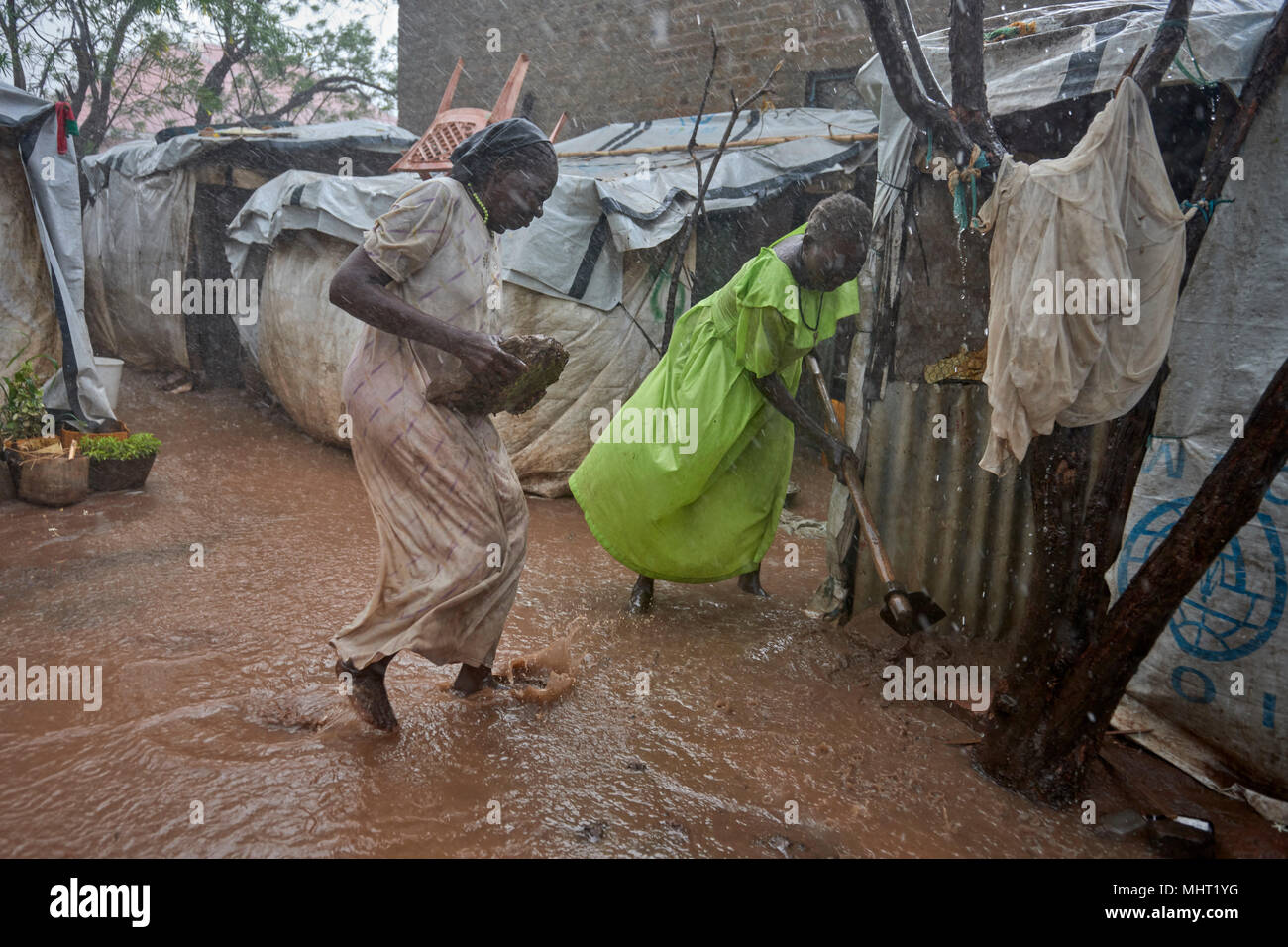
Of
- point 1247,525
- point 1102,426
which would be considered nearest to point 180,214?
point 1102,426

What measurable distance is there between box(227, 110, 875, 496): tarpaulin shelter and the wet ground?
6.72 feet

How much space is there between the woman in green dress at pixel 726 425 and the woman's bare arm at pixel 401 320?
153cm

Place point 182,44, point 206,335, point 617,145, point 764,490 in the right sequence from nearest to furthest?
point 764,490 < point 617,145 < point 206,335 < point 182,44

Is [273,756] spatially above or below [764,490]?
below

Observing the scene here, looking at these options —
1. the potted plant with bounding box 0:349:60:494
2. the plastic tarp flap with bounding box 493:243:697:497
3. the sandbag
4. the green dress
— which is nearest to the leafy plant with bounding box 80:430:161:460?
the potted plant with bounding box 0:349:60:494

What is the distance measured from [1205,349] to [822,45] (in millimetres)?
6892

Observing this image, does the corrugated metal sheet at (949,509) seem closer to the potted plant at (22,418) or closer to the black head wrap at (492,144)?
the black head wrap at (492,144)

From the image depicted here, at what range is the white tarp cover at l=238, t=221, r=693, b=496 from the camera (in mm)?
6293

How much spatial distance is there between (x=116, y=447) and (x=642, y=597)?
13.0 ft

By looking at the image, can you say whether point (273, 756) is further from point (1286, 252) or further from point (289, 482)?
point (289, 482)

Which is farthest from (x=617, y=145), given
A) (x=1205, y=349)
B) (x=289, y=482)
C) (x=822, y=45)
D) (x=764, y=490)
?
(x=1205, y=349)

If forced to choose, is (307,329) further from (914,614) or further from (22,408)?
(914,614)

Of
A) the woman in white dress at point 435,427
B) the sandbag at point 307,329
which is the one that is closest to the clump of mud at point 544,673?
the woman in white dress at point 435,427

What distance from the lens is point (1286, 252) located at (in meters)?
2.78
